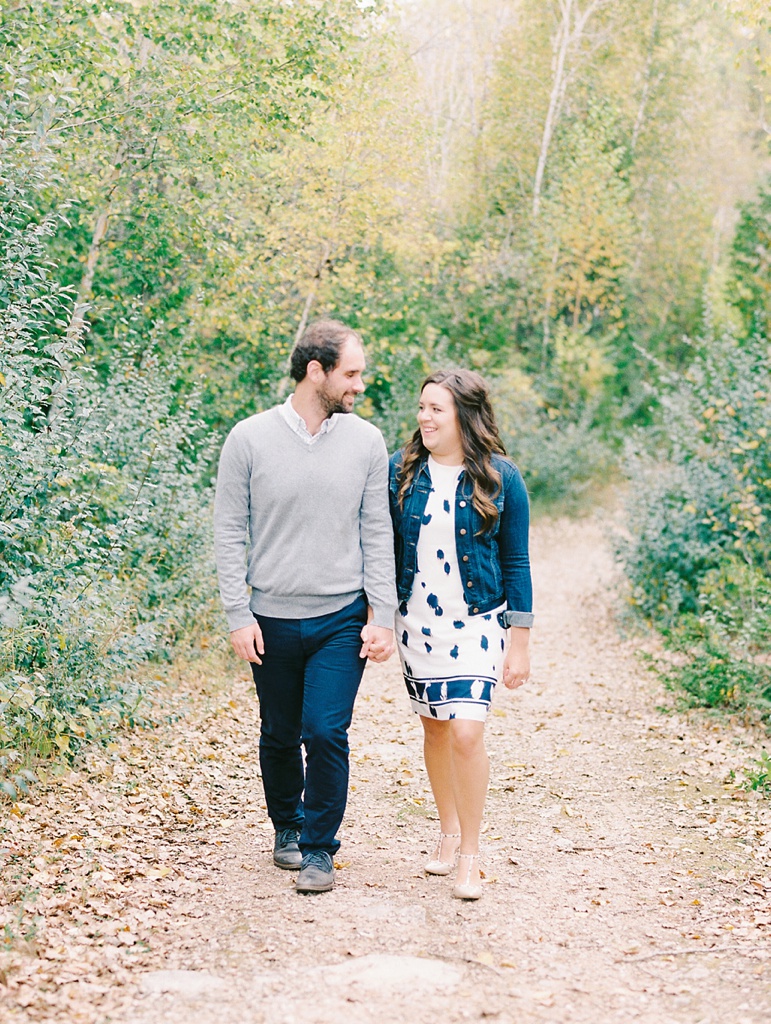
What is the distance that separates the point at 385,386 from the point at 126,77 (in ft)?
29.3

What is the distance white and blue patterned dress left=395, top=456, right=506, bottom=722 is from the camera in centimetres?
424

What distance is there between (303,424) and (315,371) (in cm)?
Result: 21

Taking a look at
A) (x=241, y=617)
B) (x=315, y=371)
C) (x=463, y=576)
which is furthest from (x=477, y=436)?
(x=241, y=617)

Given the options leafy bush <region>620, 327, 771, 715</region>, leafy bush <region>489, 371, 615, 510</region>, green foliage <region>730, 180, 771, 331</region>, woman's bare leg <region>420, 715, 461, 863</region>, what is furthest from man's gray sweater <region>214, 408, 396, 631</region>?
green foliage <region>730, 180, 771, 331</region>

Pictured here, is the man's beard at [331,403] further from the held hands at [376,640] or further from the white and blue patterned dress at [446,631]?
the held hands at [376,640]

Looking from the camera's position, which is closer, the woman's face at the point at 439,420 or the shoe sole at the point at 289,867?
the woman's face at the point at 439,420

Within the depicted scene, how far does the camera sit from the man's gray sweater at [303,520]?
418 centimetres

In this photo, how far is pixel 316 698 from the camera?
423 centimetres

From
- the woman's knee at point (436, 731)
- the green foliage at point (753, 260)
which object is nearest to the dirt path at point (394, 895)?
the woman's knee at point (436, 731)

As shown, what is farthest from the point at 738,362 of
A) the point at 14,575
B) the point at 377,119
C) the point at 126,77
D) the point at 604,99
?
the point at 604,99

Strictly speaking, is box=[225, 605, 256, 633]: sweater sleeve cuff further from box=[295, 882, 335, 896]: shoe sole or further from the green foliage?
the green foliage

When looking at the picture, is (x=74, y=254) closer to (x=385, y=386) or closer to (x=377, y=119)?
(x=377, y=119)

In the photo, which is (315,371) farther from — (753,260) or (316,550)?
(753,260)

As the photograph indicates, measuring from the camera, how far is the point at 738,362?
10.6 meters
